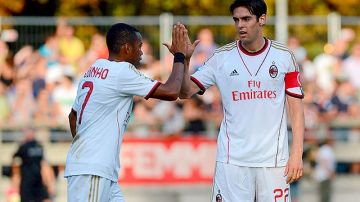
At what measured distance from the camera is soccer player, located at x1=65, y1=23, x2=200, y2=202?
9.70 metres

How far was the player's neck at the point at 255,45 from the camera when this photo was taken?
10.3 meters

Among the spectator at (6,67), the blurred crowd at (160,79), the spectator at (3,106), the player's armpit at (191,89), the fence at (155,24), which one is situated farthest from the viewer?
the fence at (155,24)

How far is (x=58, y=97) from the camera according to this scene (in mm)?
19938

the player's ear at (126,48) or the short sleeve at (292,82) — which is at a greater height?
the player's ear at (126,48)

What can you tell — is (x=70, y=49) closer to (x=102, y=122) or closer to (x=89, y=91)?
(x=89, y=91)

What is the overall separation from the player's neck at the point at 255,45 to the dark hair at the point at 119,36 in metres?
1.11

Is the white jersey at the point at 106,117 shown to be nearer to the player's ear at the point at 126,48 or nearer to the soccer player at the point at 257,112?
the player's ear at the point at 126,48

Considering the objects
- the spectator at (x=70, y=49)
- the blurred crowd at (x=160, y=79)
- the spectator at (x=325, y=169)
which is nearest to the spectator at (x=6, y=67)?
the blurred crowd at (x=160, y=79)

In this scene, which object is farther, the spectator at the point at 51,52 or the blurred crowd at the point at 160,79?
the spectator at the point at 51,52

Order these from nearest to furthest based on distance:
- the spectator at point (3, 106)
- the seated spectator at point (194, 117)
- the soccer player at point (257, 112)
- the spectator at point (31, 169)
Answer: the soccer player at point (257, 112)
the spectator at point (31, 169)
the spectator at point (3, 106)
the seated spectator at point (194, 117)

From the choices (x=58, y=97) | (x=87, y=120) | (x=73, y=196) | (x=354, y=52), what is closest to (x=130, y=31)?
(x=87, y=120)

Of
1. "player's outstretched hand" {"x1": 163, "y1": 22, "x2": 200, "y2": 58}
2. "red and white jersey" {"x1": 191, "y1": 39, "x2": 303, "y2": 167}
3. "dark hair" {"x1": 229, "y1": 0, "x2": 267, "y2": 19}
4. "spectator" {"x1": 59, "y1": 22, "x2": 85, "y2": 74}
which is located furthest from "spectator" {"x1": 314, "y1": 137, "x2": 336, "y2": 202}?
"player's outstretched hand" {"x1": 163, "y1": 22, "x2": 200, "y2": 58}

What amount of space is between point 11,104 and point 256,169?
10.3 meters

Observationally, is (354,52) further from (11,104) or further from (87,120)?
(87,120)
